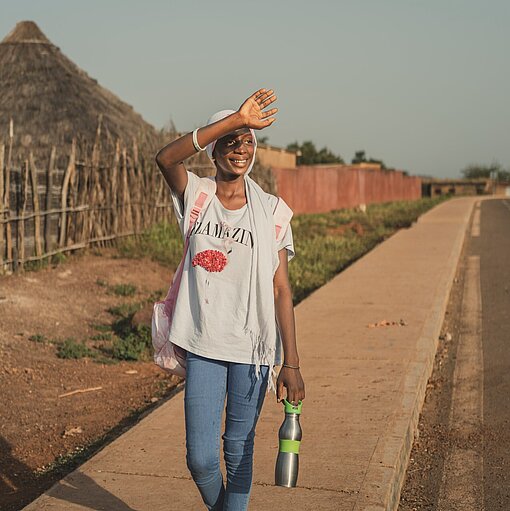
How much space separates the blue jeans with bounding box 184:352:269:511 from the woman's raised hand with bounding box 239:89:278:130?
83 centimetres

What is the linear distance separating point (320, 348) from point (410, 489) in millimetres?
2694

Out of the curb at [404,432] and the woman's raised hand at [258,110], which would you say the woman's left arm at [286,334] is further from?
the curb at [404,432]

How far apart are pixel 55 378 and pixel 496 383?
11.1 feet

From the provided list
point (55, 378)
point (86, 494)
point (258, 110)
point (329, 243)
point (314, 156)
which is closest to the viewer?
point (258, 110)

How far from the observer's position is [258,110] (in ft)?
9.84

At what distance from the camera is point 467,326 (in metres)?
9.18

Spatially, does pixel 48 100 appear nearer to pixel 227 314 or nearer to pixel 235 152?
pixel 235 152

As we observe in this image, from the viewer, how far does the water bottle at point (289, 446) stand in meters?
3.09

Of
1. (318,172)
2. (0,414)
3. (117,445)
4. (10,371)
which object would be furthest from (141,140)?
(318,172)

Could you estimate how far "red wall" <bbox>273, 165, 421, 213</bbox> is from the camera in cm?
2631

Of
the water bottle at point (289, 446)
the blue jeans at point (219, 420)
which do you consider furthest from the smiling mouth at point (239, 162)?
the water bottle at point (289, 446)

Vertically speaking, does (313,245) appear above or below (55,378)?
above

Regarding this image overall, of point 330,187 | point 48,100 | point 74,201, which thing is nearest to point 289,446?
point 74,201

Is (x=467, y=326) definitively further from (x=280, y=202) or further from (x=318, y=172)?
(x=318, y=172)
